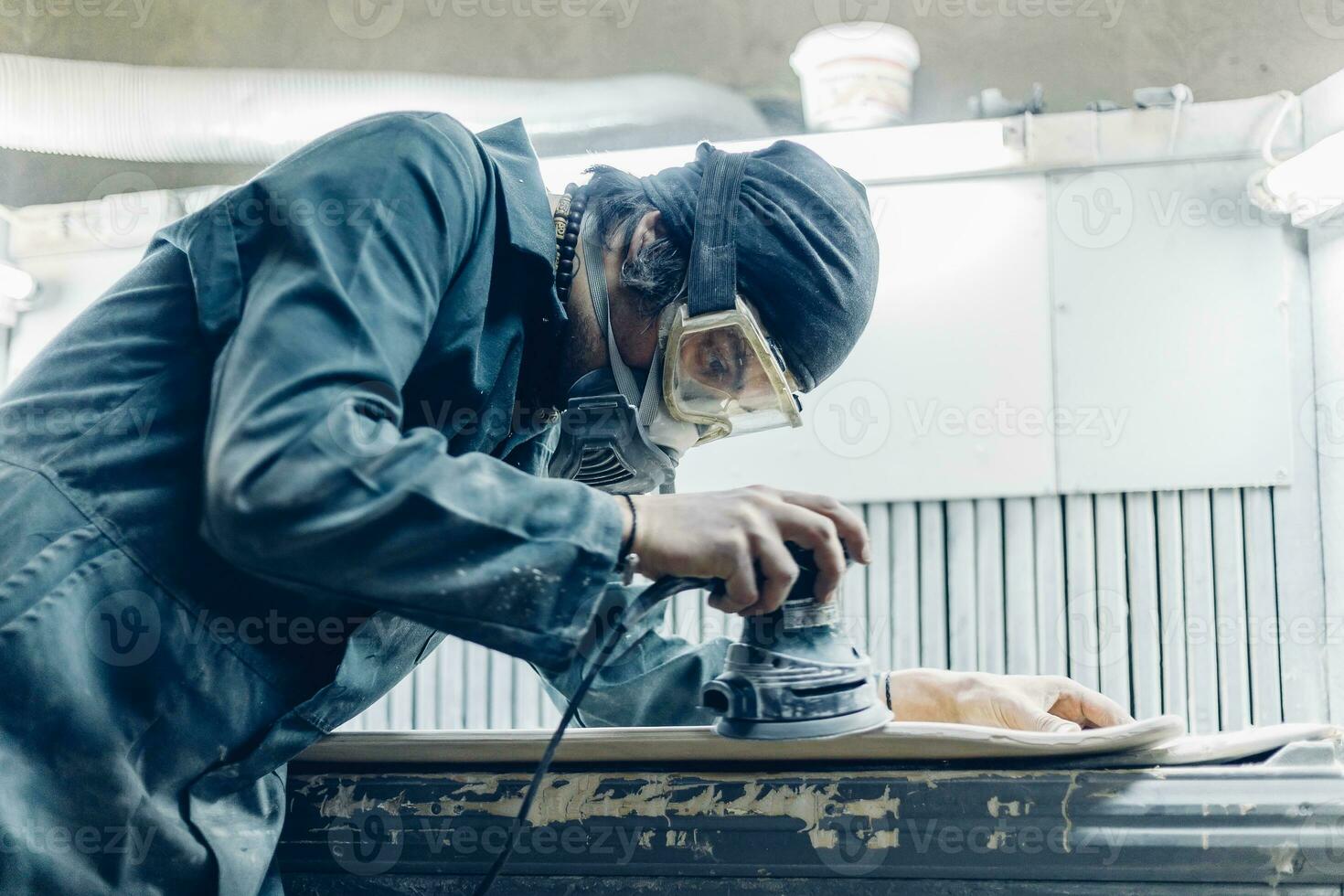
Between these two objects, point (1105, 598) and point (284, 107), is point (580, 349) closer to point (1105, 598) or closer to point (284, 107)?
point (1105, 598)

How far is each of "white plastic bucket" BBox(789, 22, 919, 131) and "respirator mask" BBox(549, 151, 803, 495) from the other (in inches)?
60.5

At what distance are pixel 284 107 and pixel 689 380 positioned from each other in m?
2.12

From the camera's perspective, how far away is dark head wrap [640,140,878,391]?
146cm

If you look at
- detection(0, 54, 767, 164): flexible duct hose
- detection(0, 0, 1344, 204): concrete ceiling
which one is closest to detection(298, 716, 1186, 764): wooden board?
detection(0, 54, 767, 164): flexible duct hose

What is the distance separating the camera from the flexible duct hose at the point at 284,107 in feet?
10.4

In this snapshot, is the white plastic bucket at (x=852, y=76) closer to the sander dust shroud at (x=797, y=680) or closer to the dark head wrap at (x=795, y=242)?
the dark head wrap at (x=795, y=242)

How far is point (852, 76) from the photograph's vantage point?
116 inches

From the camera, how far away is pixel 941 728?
1.23 metres

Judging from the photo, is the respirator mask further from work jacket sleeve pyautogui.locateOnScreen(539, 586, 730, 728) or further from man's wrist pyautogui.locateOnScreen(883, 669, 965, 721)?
man's wrist pyautogui.locateOnScreen(883, 669, 965, 721)

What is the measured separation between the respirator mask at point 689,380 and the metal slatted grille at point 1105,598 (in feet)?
4.83

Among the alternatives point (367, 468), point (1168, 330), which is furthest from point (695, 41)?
→ point (367, 468)

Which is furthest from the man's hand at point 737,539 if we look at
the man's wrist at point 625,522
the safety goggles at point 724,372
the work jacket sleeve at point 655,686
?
the work jacket sleeve at point 655,686

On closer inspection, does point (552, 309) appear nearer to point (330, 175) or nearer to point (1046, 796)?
point (330, 175)

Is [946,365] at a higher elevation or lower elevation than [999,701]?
→ higher
